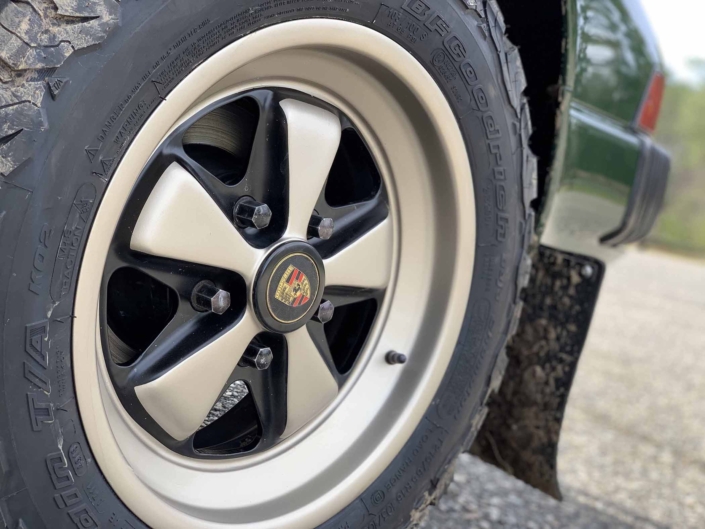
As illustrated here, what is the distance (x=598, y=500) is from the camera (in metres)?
2.38

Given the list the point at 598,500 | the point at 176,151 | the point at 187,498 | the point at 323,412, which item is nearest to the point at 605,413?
the point at 598,500

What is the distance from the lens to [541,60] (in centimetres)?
163

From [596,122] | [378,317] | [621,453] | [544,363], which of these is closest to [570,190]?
[596,122]

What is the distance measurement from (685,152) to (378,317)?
17469 millimetres

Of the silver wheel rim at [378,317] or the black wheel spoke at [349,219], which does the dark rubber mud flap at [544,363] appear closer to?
the silver wheel rim at [378,317]

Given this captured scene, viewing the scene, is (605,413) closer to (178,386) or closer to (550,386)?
(550,386)

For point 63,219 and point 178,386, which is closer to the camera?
point 63,219

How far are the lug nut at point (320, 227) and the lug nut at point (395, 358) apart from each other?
333 mm

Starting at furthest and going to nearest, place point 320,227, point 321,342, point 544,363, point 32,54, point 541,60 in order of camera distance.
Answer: point 544,363, point 541,60, point 321,342, point 320,227, point 32,54

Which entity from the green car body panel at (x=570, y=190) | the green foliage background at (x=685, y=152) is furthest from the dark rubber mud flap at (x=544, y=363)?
the green foliage background at (x=685, y=152)

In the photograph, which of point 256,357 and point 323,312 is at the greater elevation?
point 323,312

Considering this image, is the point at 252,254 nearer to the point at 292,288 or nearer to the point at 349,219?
the point at 292,288

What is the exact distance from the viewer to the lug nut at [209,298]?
1.10 m

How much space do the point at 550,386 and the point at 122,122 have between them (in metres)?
1.38
